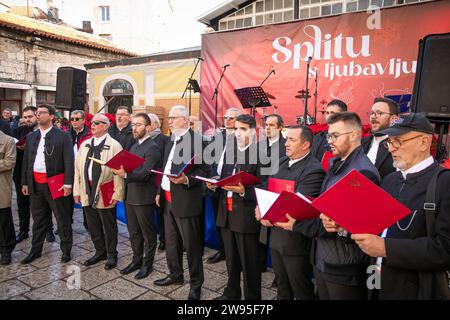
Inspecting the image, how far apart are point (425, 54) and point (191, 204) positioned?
3240 millimetres

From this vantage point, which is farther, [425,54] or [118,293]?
[425,54]

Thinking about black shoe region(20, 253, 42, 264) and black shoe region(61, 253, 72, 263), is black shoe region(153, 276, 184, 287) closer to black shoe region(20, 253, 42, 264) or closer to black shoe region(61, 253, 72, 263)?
black shoe region(61, 253, 72, 263)

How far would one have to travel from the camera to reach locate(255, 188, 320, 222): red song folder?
1859 mm

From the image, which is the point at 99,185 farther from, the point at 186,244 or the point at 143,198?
the point at 186,244

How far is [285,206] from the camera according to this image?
198 cm

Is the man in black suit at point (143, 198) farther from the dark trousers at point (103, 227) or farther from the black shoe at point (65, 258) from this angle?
the black shoe at point (65, 258)

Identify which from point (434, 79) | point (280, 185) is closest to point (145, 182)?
point (280, 185)

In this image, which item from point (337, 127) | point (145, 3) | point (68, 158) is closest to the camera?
point (337, 127)

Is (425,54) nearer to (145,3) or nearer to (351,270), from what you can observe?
(351,270)

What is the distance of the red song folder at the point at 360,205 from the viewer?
1.45 metres

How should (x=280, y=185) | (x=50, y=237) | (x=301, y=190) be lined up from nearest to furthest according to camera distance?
1. (x=301, y=190)
2. (x=280, y=185)
3. (x=50, y=237)

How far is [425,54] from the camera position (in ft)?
12.2

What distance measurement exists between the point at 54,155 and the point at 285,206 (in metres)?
3.37
